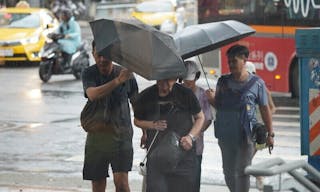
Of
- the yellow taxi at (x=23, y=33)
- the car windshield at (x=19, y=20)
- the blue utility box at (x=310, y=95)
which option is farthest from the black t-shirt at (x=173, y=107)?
the car windshield at (x=19, y=20)

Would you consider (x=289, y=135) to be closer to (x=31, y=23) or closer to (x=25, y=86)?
(x=25, y=86)

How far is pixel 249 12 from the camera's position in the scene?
1666 cm

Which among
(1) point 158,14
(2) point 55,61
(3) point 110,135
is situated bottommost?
(1) point 158,14

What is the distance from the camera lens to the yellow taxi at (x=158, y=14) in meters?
29.6

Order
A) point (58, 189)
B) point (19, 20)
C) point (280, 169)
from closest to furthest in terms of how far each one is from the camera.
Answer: point (280, 169), point (58, 189), point (19, 20)

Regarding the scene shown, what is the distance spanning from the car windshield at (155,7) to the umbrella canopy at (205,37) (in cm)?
2407

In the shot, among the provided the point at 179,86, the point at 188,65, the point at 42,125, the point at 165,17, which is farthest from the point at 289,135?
the point at 165,17

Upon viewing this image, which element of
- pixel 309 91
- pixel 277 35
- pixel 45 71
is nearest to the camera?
pixel 309 91

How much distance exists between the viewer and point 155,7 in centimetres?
3181

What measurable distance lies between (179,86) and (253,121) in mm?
878

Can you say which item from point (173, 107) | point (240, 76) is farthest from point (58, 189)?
point (173, 107)

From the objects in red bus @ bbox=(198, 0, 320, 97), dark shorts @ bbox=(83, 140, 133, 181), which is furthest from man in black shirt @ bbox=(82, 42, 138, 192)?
red bus @ bbox=(198, 0, 320, 97)

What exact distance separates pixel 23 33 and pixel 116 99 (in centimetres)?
1653

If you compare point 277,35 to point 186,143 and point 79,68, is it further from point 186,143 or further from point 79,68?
point 186,143
